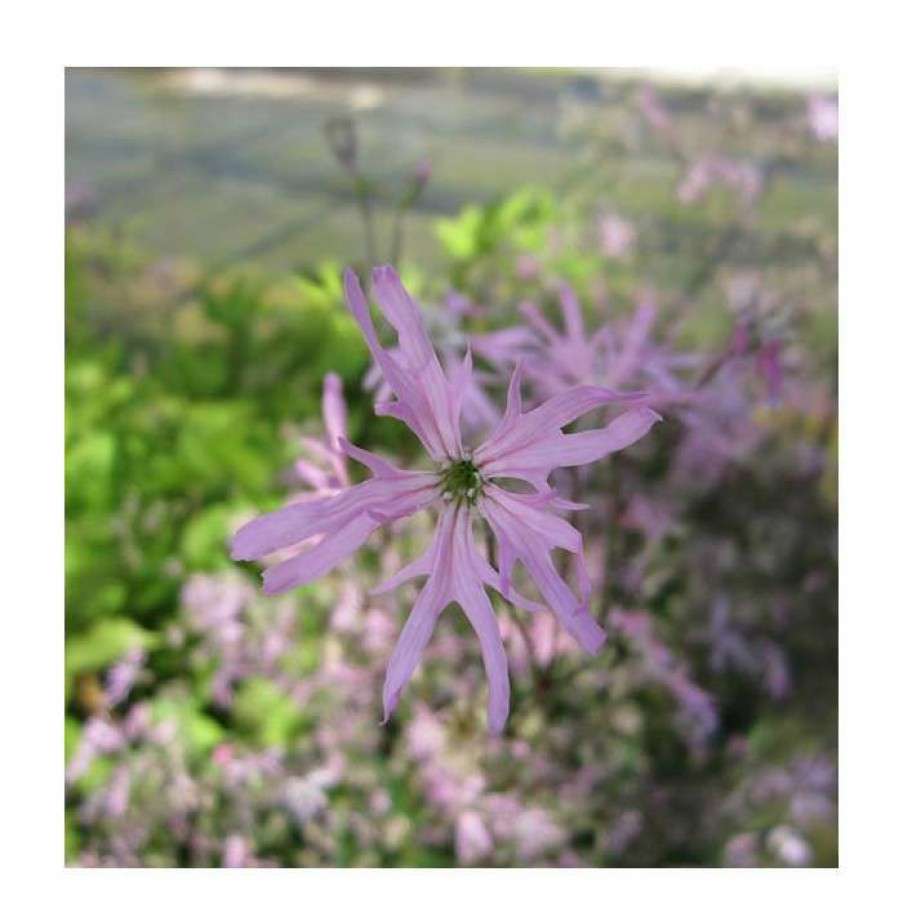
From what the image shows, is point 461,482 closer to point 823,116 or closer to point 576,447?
point 576,447

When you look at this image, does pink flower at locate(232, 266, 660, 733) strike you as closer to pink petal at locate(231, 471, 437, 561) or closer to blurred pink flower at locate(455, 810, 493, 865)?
pink petal at locate(231, 471, 437, 561)

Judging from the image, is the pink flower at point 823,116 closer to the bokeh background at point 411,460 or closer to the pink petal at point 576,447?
the bokeh background at point 411,460

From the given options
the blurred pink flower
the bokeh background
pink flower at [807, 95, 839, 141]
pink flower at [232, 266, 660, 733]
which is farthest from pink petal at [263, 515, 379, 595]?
pink flower at [807, 95, 839, 141]

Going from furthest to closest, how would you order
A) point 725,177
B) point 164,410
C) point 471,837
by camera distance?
1. point 725,177
2. point 164,410
3. point 471,837

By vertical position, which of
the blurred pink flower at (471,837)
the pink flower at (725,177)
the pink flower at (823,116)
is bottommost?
the blurred pink flower at (471,837)

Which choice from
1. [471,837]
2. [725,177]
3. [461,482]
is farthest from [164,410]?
[461,482]

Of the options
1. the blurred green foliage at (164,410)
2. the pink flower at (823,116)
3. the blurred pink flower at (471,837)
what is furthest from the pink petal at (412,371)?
the pink flower at (823,116)

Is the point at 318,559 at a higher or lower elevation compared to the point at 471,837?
higher
